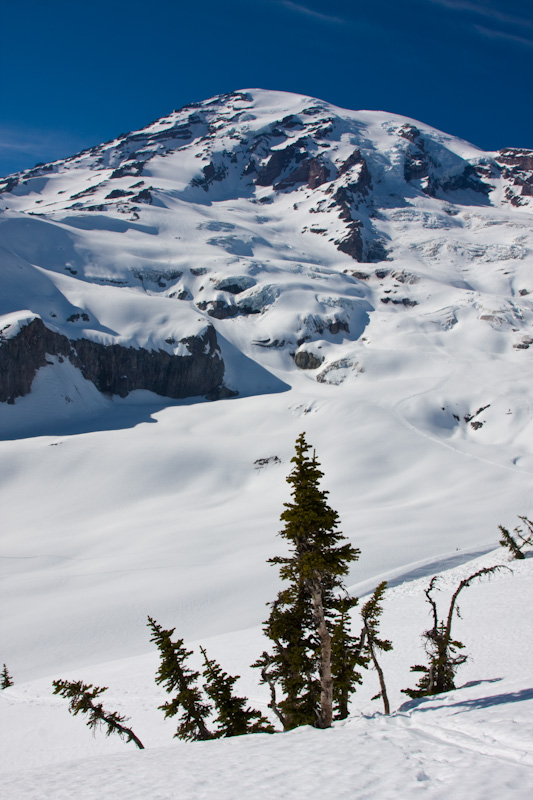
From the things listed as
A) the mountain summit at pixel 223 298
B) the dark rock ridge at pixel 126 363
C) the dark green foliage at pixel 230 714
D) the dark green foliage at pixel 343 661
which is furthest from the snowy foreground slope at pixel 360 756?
the mountain summit at pixel 223 298

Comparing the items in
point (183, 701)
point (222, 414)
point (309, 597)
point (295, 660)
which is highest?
point (222, 414)

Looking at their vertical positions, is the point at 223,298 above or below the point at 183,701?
above

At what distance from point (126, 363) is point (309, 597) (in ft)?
326

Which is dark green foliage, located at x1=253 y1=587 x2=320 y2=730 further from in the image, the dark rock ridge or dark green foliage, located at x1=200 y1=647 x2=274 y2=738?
the dark rock ridge

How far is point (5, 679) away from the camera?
2778 cm

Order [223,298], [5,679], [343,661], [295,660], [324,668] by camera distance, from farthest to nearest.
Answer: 1. [223,298]
2. [5,679]
3. [343,661]
4. [295,660]
5. [324,668]

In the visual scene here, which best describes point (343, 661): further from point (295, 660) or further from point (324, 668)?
point (295, 660)

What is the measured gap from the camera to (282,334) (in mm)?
120812

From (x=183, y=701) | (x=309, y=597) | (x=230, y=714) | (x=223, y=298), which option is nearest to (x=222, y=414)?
(x=223, y=298)

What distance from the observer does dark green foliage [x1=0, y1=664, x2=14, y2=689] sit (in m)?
27.4

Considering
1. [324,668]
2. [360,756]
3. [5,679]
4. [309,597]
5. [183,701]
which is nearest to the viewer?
[360,756]

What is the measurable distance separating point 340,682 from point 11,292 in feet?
357

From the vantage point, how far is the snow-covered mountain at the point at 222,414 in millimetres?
38125

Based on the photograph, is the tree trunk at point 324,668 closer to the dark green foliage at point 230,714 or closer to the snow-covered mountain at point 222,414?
the dark green foliage at point 230,714
